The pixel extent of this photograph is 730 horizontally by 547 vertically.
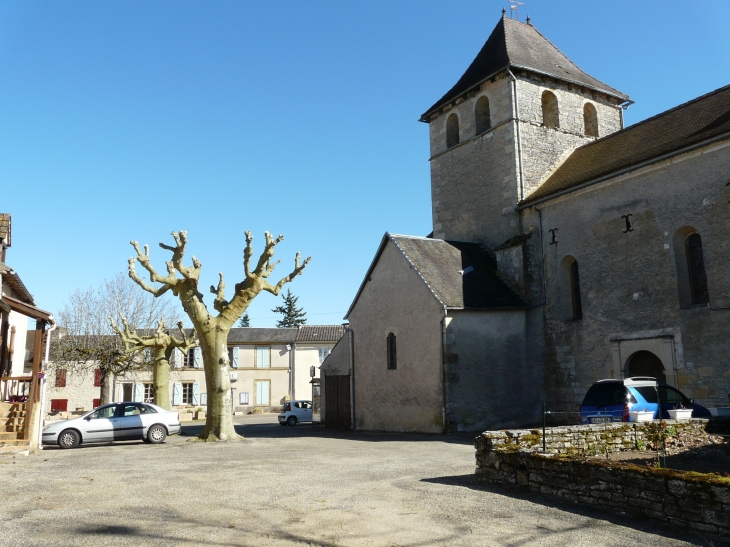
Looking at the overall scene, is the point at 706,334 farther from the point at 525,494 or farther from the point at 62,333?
the point at 62,333

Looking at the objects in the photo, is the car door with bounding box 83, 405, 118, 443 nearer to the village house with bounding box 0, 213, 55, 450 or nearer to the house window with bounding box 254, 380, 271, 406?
the village house with bounding box 0, 213, 55, 450

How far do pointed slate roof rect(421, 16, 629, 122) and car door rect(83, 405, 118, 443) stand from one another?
614 inches

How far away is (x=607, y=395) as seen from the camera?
1198cm

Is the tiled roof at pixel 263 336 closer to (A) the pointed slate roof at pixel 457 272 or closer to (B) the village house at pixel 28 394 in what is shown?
(A) the pointed slate roof at pixel 457 272

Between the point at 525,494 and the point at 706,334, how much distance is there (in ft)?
28.5

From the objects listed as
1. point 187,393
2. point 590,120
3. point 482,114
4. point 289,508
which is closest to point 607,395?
point 289,508

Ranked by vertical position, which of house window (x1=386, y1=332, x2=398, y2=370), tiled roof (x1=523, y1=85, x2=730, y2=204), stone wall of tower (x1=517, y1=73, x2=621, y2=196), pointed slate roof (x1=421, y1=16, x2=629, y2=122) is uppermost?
pointed slate roof (x1=421, y1=16, x2=629, y2=122)

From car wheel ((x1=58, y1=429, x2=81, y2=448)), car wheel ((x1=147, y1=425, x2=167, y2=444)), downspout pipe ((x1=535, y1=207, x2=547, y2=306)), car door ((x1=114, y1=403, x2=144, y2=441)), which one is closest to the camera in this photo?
car wheel ((x1=58, y1=429, x2=81, y2=448))

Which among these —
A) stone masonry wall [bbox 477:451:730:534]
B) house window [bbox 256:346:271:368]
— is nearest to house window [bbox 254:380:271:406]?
house window [bbox 256:346:271:368]

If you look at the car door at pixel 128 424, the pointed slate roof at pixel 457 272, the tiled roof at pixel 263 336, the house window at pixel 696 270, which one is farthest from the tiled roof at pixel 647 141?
the tiled roof at pixel 263 336

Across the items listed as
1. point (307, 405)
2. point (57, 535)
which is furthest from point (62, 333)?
point (57, 535)

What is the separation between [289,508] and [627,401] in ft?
24.4

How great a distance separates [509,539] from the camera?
555cm

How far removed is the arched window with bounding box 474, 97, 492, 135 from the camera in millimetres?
22047
